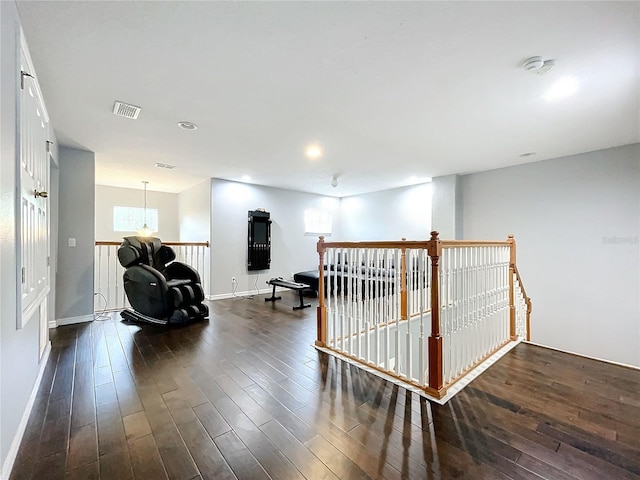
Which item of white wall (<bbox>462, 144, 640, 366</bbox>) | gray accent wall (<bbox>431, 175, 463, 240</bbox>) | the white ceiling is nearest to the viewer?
the white ceiling

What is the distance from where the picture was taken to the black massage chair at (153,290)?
3930mm

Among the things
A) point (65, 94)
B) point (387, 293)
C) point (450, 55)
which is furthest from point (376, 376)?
point (65, 94)

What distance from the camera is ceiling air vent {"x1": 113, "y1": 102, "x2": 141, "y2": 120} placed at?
9.07 ft

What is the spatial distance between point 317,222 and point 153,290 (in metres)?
4.67

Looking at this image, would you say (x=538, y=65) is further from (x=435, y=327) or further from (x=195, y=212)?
(x=195, y=212)

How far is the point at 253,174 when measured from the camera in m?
5.59

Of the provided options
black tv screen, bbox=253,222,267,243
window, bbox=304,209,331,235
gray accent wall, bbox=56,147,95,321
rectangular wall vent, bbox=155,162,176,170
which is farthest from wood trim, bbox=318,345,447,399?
window, bbox=304,209,331,235

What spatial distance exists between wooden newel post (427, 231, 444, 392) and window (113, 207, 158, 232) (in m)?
7.58

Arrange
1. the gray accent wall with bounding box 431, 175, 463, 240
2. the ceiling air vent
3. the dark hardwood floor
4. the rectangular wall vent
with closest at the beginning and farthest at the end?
the dark hardwood floor < the ceiling air vent < the rectangular wall vent < the gray accent wall with bounding box 431, 175, 463, 240

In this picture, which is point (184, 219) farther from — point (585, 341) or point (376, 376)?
point (585, 341)

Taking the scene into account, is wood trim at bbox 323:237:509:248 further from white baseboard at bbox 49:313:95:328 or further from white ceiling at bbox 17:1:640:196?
white baseboard at bbox 49:313:95:328

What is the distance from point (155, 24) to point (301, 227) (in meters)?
5.76

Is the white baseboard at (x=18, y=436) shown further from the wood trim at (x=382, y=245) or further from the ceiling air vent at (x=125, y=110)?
the wood trim at (x=382, y=245)

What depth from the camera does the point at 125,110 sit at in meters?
2.87
